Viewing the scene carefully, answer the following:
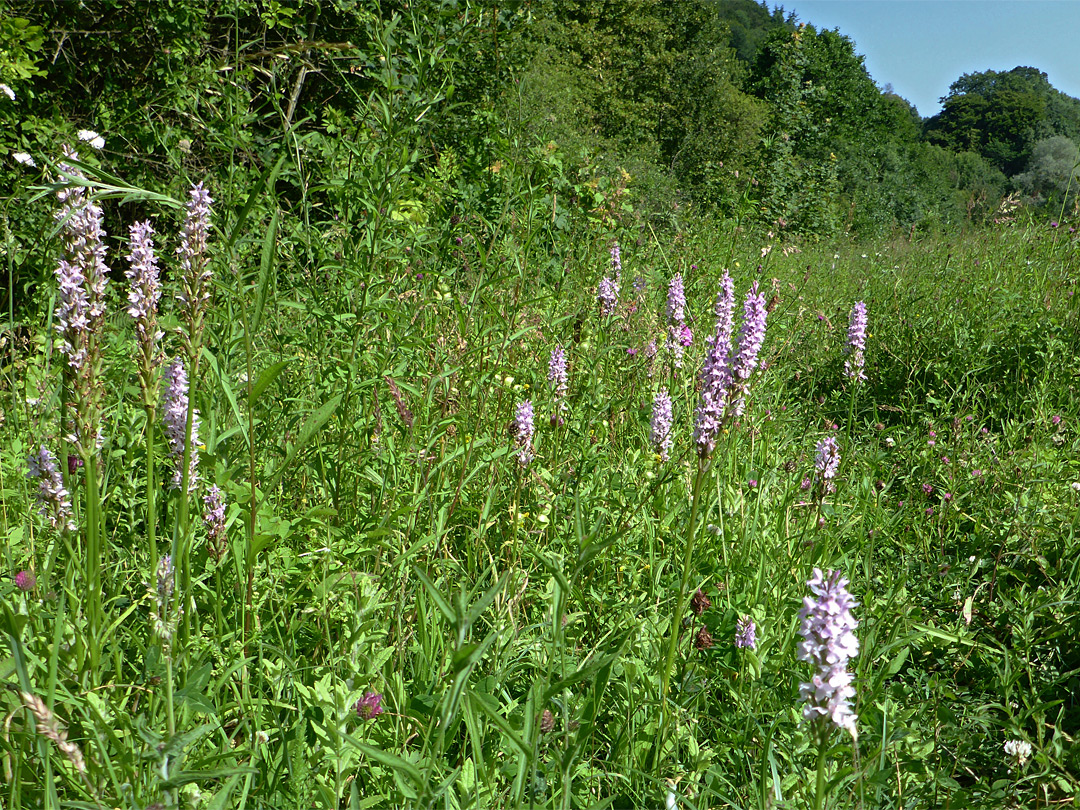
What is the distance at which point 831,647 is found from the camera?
117 cm

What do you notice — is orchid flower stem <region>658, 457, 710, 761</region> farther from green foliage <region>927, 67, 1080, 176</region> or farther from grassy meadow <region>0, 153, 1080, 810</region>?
green foliage <region>927, 67, 1080, 176</region>

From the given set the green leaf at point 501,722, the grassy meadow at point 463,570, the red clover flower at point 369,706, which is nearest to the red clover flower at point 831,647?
the grassy meadow at point 463,570

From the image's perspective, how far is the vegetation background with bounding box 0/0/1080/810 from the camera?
4.49ft

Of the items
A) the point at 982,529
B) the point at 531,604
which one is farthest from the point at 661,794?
the point at 982,529

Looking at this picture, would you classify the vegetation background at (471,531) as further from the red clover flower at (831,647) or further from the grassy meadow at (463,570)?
the red clover flower at (831,647)

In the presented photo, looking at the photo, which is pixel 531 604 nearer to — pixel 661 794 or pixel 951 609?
pixel 661 794

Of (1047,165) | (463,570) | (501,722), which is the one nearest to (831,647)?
(501,722)

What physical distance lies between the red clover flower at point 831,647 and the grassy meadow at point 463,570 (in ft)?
0.39

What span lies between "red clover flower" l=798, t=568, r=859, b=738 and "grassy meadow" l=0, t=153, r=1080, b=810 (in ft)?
0.39

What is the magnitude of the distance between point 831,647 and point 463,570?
1265mm

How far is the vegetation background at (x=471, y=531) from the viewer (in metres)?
1.37

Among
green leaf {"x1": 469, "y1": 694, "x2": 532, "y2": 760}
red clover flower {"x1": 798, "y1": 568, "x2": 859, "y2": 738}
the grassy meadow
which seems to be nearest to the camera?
green leaf {"x1": 469, "y1": 694, "x2": 532, "y2": 760}

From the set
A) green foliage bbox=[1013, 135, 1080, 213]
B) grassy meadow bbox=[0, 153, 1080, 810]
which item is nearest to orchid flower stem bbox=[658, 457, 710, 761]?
grassy meadow bbox=[0, 153, 1080, 810]

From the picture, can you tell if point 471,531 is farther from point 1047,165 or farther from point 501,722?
point 1047,165
